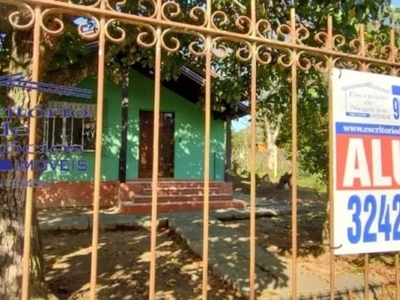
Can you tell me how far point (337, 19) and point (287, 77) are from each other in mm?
1330

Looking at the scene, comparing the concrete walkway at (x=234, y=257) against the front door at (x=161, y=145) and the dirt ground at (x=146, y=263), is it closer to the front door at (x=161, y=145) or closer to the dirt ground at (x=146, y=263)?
the dirt ground at (x=146, y=263)

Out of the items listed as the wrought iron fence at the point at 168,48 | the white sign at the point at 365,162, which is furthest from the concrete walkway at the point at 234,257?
the wrought iron fence at the point at 168,48

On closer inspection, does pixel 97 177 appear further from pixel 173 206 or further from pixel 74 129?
pixel 74 129

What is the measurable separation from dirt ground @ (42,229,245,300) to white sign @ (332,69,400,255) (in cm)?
237

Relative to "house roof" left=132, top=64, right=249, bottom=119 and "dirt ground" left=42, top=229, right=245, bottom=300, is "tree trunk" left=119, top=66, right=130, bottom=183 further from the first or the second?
"dirt ground" left=42, top=229, right=245, bottom=300

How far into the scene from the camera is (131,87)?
12.2 m

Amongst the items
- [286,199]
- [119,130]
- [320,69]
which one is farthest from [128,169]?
[320,69]

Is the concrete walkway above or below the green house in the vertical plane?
below

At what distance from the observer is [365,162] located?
266 cm

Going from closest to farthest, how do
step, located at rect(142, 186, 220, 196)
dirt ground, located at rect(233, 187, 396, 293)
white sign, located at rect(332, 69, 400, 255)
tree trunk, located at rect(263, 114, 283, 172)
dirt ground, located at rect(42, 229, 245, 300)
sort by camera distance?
white sign, located at rect(332, 69, 400, 255), dirt ground, located at rect(42, 229, 245, 300), dirt ground, located at rect(233, 187, 396, 293), step, located at rect(142, 186, 220, 196), tree trunk, located at rect(263, 114, 283, 172)

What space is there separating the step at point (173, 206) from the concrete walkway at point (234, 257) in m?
0.60

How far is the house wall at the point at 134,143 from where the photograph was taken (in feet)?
36.2

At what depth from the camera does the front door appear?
500 inches

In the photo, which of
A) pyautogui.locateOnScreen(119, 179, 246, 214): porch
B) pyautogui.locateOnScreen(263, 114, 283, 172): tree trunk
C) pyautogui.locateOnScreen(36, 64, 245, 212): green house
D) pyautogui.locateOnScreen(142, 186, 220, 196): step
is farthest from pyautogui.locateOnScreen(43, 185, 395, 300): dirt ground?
pyautogui.locateOnScreen(263, 114, 283, 172): tree trunk
